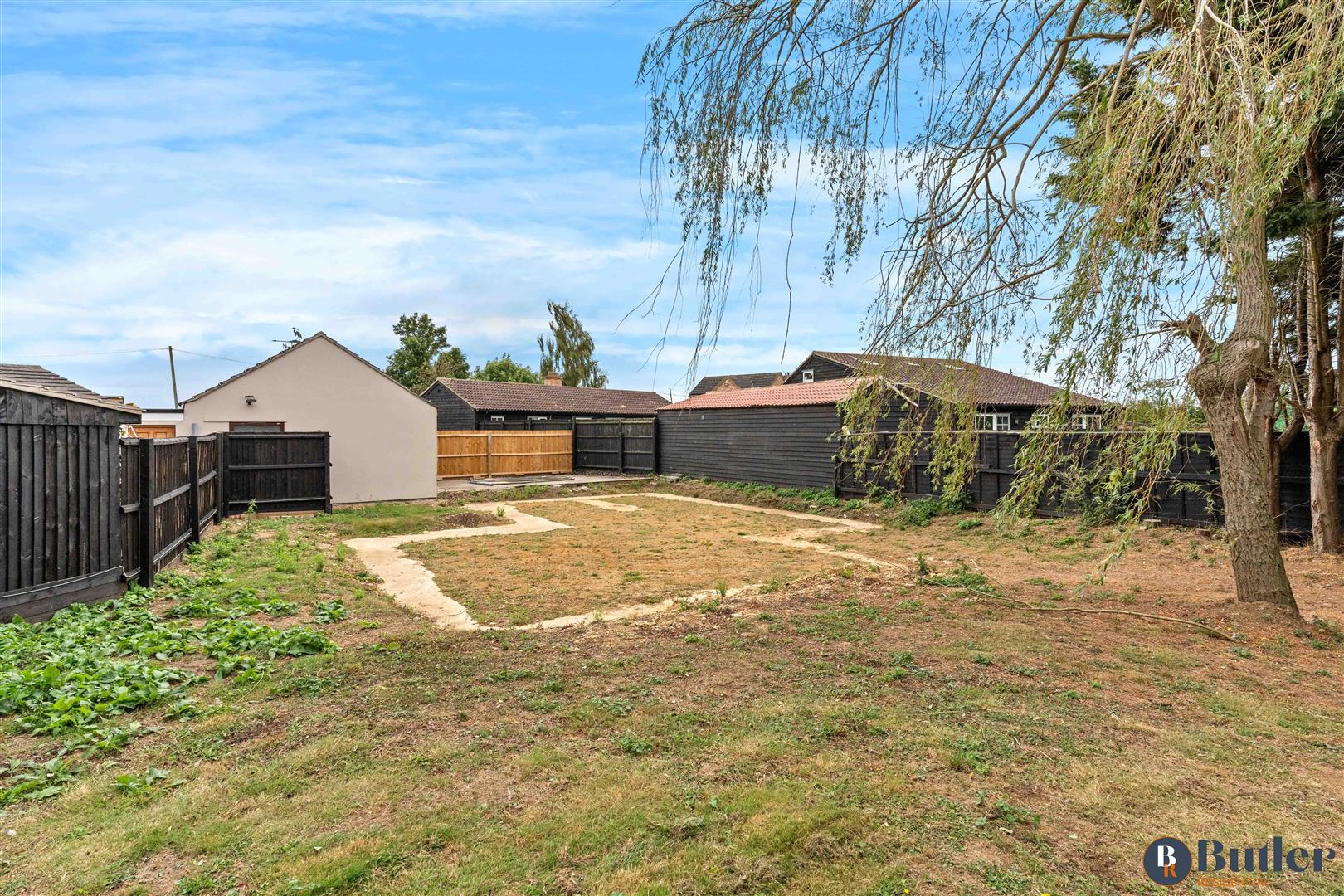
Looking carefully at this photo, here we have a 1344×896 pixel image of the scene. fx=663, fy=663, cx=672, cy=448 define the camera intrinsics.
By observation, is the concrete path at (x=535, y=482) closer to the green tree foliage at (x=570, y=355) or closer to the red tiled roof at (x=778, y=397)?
the red tiled roof at (x=778, y=397)

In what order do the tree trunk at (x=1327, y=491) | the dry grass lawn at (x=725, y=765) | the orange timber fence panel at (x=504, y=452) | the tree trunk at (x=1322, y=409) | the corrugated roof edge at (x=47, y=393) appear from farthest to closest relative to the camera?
the orange timber fence panel at (x=504, y=452), the tree trunk at (x=1327, y=491), the tree trunk at (x=1322, y=409), the corrugated roof edge at (x=47, y=393), the dry grass lawn at (x=725, y=765)

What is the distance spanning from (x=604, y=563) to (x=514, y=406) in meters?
20.4

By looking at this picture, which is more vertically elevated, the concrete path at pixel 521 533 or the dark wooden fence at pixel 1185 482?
the dark wooden fence at pixel 1185 482

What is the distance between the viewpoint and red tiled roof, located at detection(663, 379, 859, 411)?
16.7 metres

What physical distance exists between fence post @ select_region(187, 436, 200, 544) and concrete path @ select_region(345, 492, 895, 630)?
1973 millimetres

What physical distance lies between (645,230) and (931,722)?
2.71 metres

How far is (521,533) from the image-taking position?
11500 millimetres

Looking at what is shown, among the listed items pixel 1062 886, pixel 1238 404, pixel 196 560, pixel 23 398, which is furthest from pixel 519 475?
pixel 1062 886

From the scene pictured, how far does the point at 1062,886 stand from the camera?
194 cm

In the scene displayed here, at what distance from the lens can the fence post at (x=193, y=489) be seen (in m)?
8.48

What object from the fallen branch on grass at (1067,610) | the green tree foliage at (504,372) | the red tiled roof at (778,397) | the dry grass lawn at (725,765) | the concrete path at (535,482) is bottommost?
the fallen branch on grass at (1067,610)

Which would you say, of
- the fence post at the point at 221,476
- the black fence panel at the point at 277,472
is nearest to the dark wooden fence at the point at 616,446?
the black fence panel at the point at 277,472

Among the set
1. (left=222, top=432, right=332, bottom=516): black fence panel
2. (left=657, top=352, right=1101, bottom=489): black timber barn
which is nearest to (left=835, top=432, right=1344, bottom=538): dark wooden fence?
(left=657, top=352, right=1101, bottom=489): black timber barn

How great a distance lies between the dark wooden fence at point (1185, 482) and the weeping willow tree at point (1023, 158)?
277 cm
